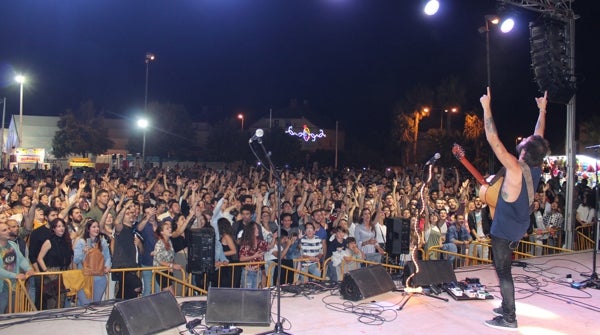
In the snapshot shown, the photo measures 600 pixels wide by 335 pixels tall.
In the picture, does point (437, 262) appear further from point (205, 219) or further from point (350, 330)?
point (205, 219)

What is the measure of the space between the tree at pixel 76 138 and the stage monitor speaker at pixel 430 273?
42.7m

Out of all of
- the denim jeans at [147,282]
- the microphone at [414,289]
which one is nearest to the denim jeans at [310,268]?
the microphone at [414,289]

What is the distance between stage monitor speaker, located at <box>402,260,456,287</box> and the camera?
5.72 m

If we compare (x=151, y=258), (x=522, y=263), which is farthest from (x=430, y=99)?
(x=151, y=258)

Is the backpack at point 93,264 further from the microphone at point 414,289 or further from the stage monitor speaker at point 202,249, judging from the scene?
the microphone at point 414,289

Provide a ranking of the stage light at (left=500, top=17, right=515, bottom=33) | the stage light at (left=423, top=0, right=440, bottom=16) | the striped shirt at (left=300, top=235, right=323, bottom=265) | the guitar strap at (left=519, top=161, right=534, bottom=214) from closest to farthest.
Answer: the guitar strap at (left=519, top=161, right=534, bottom=214), the striped shirt at (left=300, top=235, right=323, bottom=265), the stage light at (left=423, top=0, right=440, bottom=16), the stage light at (left=500, top=17, right=515, bottom=33)

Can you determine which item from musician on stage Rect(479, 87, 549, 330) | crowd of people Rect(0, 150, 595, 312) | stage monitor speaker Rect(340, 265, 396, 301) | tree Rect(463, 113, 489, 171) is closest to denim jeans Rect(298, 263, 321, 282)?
Result: crowd of people Rect(0, 150, 595, 312)

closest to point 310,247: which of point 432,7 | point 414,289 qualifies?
point 414,289

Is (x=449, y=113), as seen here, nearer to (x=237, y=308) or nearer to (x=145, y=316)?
(x=237, y=308)

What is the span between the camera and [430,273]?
19.0 feet

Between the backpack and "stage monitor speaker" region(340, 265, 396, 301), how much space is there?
9.76ft

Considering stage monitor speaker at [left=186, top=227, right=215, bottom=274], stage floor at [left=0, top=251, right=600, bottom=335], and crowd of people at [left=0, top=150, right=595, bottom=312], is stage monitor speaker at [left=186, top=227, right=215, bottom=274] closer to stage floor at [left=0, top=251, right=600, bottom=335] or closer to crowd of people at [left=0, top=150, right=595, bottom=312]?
crowd of people at [left=0, top=150, right=595, bottom=312]

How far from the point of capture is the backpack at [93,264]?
582cm

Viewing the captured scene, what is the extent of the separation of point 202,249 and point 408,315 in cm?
238
